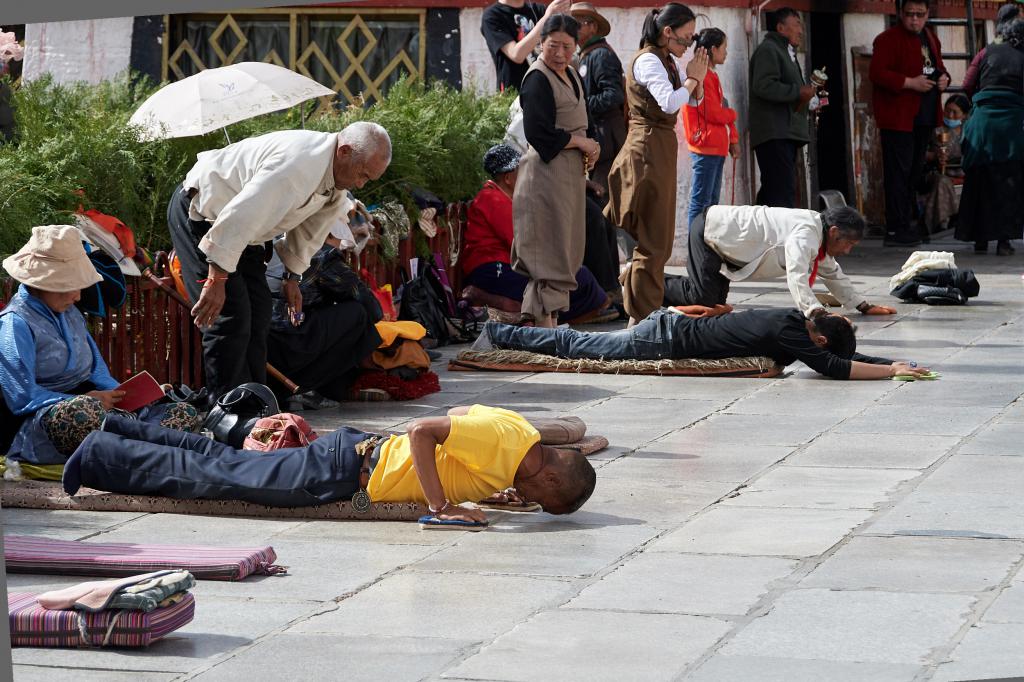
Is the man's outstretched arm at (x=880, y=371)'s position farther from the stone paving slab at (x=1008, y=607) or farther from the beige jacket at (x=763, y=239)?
the stone paving slab at (x=1008, y=607)

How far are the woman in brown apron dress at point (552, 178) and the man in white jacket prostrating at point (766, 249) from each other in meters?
0.76

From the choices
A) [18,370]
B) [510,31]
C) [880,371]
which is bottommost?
[880,371]

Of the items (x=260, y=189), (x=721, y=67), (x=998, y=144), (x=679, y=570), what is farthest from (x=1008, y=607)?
(x=998, y=144)

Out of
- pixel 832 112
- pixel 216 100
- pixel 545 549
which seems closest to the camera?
pixel 545 549

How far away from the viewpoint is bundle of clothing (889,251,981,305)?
11.6 meters

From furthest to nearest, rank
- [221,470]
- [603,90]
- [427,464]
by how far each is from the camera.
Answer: [603,90] < [221,470] < [427,464]

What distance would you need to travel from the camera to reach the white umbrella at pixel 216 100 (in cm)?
884

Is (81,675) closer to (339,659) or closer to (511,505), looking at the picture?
(339,659)

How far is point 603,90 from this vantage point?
11.8m

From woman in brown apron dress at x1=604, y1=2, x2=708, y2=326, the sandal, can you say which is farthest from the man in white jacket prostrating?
the sandal

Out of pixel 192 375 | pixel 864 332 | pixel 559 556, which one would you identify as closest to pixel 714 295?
pixel 864 332

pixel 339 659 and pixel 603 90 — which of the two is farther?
pixel 603 90

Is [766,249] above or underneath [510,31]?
underneath

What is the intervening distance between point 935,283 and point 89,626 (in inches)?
331
